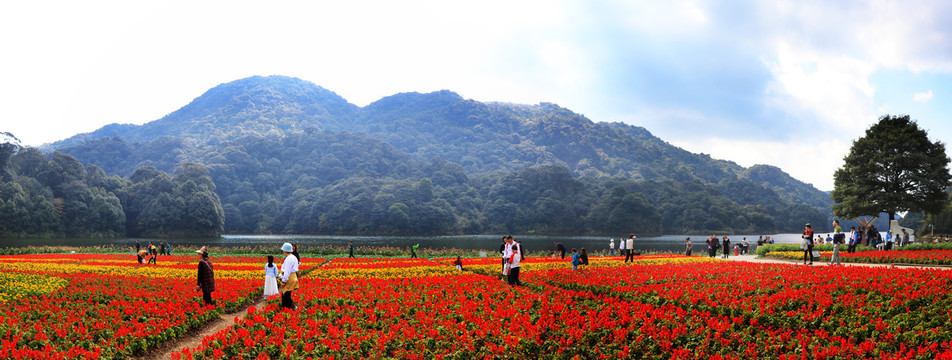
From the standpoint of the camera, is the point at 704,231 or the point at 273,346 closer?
the point at 273,346

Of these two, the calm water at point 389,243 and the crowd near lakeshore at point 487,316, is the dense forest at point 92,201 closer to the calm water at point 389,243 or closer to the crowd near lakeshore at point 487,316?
the calm water at point 389,243

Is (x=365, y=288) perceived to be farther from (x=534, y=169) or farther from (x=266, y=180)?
(x=266, y=180)

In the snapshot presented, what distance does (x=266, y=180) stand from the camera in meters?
154

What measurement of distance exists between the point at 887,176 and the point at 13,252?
65.7 m

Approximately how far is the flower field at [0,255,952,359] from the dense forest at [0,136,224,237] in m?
90.8

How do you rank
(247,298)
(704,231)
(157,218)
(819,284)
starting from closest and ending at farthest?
(819,284) → (247,298) → (157,218) → (704,231)

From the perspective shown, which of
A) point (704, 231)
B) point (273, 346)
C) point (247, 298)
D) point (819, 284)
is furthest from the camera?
point (704, 231)

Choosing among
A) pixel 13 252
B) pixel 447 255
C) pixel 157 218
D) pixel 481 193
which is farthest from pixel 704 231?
pixel 13 252

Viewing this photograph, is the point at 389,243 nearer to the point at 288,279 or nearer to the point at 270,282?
the point at 270,282

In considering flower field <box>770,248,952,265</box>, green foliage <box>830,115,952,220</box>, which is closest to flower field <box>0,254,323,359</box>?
flower field <box>770,248,952,265</box>

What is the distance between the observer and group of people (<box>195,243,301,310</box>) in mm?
13609

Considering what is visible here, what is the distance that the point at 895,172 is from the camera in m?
39.1

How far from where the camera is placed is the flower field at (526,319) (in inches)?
395

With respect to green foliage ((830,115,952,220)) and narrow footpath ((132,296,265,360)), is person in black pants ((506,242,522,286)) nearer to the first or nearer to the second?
narrow footpath ((132,296,265,360))
